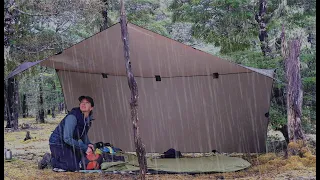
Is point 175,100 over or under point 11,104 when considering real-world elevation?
under

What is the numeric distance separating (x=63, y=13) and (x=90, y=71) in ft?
14.5

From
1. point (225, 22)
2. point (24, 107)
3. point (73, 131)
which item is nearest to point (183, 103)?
point (73, 131)

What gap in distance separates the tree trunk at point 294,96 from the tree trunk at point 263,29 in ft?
4.87

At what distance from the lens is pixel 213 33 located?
23.5ft

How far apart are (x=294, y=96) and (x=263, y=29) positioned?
2050 millimetres

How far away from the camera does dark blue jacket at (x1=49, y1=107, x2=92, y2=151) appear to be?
412 cm

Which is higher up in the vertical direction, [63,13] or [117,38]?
[63,13]

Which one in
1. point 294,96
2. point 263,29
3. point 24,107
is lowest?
point 294,96

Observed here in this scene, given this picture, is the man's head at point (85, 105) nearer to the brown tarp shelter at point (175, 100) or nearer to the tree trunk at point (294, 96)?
the brown tarp shelter at point (175, 100)

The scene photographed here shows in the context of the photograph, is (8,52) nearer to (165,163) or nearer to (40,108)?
(40,108)

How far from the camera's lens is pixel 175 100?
16.6 ft

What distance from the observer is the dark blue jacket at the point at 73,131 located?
13.5ft

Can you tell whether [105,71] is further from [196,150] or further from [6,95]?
[6,95]
